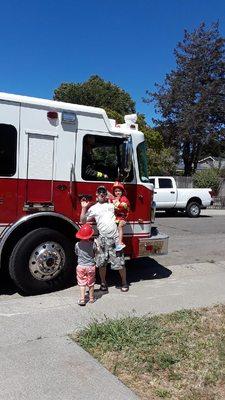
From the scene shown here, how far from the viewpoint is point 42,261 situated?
661cm

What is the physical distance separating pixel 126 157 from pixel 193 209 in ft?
47.7

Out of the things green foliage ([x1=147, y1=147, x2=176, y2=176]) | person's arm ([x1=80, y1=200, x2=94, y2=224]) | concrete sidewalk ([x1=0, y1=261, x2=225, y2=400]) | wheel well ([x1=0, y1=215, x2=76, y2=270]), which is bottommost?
concrete sidewalk ([x1=0, y1=261, x2=225, y2=400])

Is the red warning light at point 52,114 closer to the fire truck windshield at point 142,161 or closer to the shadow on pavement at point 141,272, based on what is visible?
the fire truck windshield at point 142,161

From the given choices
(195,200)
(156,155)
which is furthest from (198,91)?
(195,200)

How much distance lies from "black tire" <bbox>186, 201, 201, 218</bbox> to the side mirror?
1418cm

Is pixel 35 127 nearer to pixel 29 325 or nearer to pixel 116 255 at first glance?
pixel 116 255

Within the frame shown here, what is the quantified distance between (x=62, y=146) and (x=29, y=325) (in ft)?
8.56

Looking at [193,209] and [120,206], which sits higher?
[120,206]

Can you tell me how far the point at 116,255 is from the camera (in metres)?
6.85

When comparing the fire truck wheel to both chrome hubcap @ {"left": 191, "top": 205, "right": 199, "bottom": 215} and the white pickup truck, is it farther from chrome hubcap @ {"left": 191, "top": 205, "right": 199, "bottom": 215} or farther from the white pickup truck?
chrome hubcap @ {"left": 191, "top": 205, "right": 199, "bottom": 215}

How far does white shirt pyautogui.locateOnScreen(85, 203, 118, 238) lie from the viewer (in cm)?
675

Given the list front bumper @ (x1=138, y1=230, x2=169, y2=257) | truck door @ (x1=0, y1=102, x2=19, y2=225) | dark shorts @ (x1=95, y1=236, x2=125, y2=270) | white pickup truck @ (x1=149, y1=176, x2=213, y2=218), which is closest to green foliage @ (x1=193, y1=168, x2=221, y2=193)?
white pickup truck @ (x1=149, y1=176, x2=213, y2=218)

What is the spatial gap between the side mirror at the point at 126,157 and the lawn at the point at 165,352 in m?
2.37

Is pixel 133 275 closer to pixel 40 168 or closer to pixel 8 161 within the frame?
pixel 40 168
